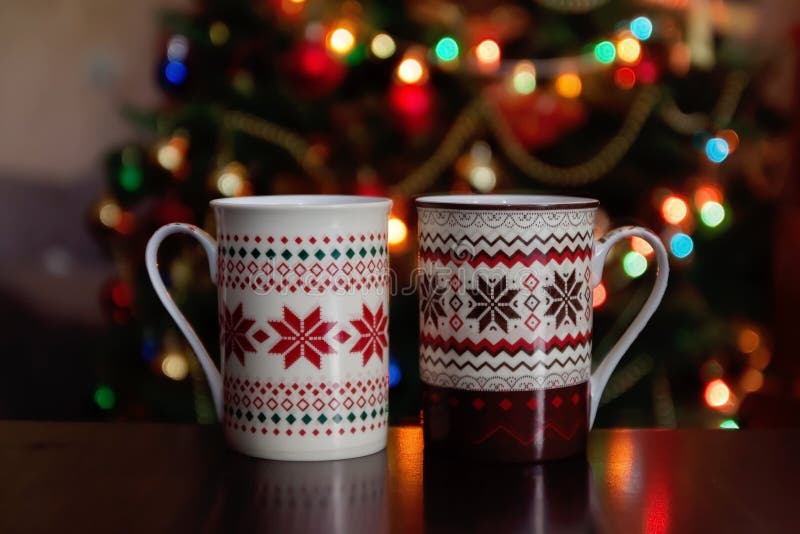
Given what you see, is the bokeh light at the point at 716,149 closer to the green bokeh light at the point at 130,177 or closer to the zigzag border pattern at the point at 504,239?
the green bokeh light at the point at 130,177

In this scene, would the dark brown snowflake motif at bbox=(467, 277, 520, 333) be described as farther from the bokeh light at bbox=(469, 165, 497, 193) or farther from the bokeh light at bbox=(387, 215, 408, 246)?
the bokeh light at bbox=(469, 165, 497, 193)

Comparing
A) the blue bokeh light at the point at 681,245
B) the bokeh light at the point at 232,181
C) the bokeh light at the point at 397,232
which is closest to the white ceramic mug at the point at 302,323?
the bokeh light at the point at 397,232

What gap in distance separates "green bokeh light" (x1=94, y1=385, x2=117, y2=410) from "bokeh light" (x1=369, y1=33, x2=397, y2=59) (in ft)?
3.15

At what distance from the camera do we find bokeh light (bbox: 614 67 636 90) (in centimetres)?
223

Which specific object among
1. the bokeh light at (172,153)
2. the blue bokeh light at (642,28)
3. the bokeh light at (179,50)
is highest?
the blue bokeh light at (642,28)

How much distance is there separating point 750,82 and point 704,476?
6.05ft

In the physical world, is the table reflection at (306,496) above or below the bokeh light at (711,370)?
above

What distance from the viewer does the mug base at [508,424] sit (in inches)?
28.7

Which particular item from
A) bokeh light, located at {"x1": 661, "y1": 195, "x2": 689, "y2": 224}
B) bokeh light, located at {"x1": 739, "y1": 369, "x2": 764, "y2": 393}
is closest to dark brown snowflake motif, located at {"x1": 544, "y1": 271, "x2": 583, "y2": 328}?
bokeh light, located at {"x1": 661, "y1": 195, "x2": 689, "y2": 224}

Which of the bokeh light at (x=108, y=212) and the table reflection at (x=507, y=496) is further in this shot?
the bokeh light at (x=108, y=212)

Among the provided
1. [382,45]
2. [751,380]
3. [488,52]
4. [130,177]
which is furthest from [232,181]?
[751,380]

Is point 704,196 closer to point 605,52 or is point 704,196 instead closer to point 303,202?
point 605,52

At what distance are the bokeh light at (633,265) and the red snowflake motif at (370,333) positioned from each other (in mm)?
1443

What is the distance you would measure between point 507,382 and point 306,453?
0.48ft
